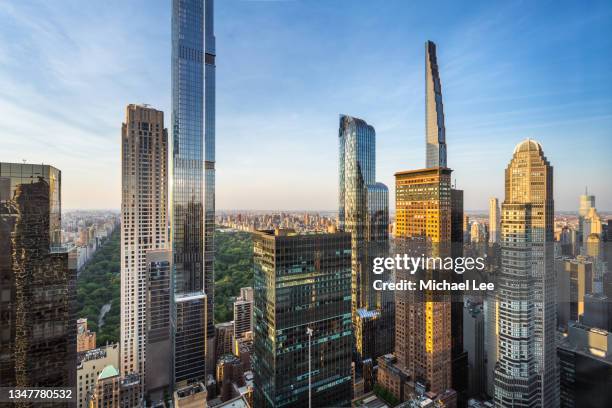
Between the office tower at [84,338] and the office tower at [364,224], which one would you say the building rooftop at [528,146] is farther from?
the office tower at [84,338]

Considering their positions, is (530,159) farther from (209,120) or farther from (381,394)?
(209,120)

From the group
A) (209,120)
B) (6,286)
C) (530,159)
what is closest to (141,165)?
(209,120)

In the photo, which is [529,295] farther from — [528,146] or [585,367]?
[528,146]

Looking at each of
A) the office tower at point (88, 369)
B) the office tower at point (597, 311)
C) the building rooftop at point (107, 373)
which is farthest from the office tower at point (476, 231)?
the office tower at point (88, 369)

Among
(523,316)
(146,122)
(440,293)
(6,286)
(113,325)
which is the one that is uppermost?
(146,122)

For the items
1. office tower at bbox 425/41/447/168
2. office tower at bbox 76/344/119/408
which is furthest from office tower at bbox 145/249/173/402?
office tower at bbox 425/41/447/168

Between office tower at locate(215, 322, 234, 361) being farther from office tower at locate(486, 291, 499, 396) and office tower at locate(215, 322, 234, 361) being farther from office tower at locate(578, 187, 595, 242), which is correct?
office tower at locate(578, 187, 595, 242)
